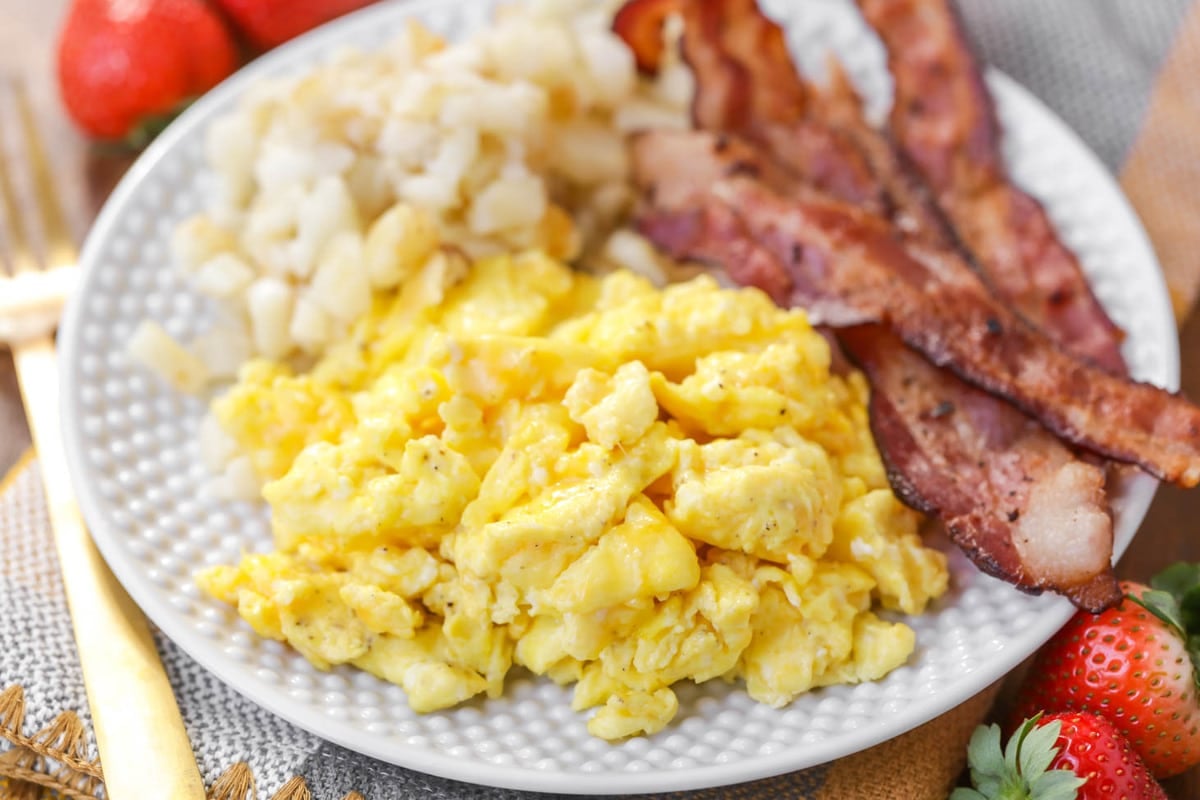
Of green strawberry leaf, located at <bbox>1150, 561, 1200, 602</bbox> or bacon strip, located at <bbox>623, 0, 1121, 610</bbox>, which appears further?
green strawberry leaf, located at <bbox>1150, 561, 1200, 602</bbox>

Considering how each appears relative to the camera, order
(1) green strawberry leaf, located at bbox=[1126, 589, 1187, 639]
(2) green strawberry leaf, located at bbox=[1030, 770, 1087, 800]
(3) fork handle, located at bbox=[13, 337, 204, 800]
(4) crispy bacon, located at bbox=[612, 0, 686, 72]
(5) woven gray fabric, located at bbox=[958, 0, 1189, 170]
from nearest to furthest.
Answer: (2) green strawberry leaf, located at bbox=[1030, 770, 1087, 800]
(3) fork handle, located at bbox=[13, 337, 204, 800]
(1) green strawberry leaf, located at bbox=[1126, 589, 1187, 639]
(4) crispy bacon, located at bbox=[612, 0, 686, 72]
(5) woven gray fabric, located at bbox=[958, 0, 1189, 170]

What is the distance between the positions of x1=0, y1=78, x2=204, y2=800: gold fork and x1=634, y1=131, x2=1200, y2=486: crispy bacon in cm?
147

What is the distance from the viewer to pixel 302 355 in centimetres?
274

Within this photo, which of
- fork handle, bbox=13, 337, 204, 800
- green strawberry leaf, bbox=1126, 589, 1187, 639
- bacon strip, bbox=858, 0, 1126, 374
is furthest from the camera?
bacon strip, bbox=858, 0, 1126, 374

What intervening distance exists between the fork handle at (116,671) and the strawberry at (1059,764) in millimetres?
1385

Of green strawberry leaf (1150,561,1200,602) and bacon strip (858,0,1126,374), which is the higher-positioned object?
bacon strip (858,0,1126,374)

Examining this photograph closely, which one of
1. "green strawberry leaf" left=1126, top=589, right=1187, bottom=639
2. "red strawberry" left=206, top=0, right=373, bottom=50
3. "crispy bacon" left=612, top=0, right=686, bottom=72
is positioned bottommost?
"green strawberry leaf" left=1126, top=589, right=1187, bottom=639

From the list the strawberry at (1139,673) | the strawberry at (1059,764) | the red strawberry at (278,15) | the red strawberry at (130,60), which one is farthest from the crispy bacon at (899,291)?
the red strawberry at (130,60)

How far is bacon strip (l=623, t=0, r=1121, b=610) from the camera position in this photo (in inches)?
82.4

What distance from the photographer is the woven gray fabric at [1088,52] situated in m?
3.31

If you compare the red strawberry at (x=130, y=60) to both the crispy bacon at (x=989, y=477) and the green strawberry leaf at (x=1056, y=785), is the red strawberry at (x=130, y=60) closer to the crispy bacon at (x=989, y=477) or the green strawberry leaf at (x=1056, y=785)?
the crispy bacon at (x=989, y=477)

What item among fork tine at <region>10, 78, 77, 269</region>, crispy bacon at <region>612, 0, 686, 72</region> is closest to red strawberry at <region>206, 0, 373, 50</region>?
fork tine at <region>10, 78, 77, 269</region>

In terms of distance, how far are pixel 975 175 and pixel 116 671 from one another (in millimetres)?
2269

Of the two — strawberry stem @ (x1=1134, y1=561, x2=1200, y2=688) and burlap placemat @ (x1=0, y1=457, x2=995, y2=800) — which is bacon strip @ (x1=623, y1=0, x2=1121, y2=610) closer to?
strawberry stem @ (x1=1134, y1=561, x2=1200, y2=688)
